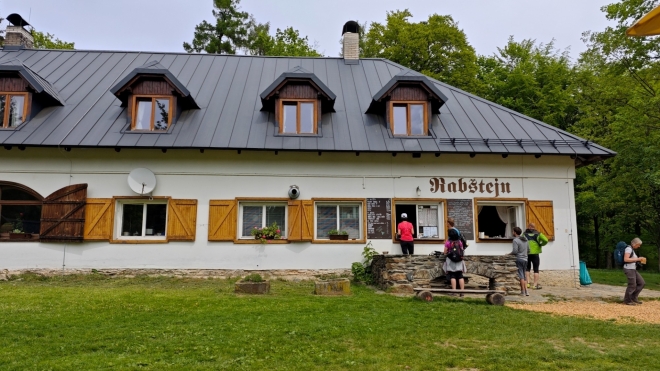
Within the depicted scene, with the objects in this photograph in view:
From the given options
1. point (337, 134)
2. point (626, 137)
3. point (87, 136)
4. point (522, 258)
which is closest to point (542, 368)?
point (522, 258)

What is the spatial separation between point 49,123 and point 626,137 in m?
21.1

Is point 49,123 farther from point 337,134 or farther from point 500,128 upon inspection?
point 500,128

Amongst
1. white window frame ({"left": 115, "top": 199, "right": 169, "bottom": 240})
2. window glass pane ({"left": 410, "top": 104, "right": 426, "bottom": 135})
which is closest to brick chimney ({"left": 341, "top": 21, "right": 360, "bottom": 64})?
window glass pane ({"left": 410, "top": 104, "right": 426, "bottom": 135})

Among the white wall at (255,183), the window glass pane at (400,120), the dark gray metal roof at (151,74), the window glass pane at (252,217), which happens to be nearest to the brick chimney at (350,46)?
the window glass pane at (400,120)

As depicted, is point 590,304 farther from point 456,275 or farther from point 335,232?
point 335,232

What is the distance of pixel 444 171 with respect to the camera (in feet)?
45.4

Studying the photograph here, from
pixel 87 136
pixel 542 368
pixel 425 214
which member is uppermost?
pixel 87 136

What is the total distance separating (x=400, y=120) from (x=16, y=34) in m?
16.1

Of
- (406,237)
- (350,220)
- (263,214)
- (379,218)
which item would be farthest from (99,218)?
(406,237)

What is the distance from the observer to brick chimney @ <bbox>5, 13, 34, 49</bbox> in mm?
18516

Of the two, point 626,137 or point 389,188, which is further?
point 626,137

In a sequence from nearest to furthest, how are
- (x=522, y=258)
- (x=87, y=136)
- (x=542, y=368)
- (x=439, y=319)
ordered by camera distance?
(x=542, y=368), (x=439, y=319), (x=522, y=258), (x=87, y=136)

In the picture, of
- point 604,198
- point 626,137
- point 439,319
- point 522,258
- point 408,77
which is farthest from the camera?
point 604,198

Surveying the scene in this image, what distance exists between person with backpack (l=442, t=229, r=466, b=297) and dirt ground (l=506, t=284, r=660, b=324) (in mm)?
1130
